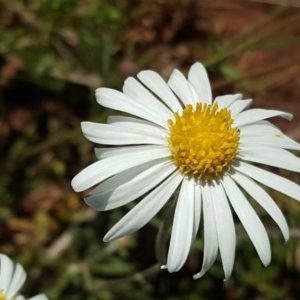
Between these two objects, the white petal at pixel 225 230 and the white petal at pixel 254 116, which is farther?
the white petal at pixel 254 116

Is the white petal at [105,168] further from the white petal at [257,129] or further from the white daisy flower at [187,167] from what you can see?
the white petal at [257,129]

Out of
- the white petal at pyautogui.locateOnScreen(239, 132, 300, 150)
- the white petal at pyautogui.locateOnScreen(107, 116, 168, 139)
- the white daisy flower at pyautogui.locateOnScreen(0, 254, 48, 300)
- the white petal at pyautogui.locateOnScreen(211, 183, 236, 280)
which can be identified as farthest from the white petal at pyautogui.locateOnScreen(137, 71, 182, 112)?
the white daisy flower at pyautogui.locateOnScreen(0, 254, 48, 300)

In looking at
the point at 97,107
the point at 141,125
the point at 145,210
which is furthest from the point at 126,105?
the point at 97,107

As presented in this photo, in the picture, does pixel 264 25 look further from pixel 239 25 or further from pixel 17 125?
pixel 17 125

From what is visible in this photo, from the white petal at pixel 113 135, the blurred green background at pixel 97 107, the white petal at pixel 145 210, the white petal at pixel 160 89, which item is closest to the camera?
the white petal at pixel 145 210

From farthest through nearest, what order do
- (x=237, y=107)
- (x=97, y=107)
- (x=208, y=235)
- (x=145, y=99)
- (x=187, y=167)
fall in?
1. (x=97, y=107)
2. (x=237, y=107)
3. (x=145, y=99)
4. (x=187, y=167)
5. (x=208, y=235)

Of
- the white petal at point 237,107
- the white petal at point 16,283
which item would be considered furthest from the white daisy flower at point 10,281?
the white petal at point 237,107

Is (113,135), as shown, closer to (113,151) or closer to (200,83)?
(113,151)
